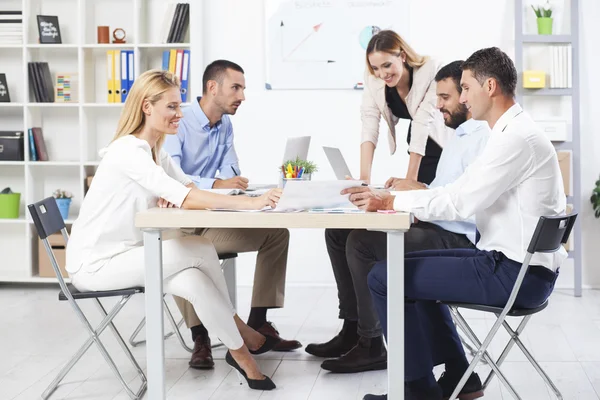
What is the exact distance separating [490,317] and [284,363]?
1.42 meters

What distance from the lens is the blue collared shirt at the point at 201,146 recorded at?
4.04 m

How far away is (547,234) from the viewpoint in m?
2.56

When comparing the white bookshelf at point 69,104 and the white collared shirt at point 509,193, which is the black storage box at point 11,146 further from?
the white collared shirt at point 509,193

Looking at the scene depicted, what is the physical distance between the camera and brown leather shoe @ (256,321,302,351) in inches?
151

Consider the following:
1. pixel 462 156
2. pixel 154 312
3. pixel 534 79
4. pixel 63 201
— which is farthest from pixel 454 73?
pixel 63 201

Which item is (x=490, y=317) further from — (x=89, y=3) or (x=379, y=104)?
(x=89, y=3)

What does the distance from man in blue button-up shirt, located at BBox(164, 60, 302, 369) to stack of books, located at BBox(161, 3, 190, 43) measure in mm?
1217

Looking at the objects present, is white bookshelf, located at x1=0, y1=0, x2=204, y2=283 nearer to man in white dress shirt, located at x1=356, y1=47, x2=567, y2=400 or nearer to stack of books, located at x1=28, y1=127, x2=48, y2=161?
stack of books, located at x1=28, y1=127, x2=48, y2=161

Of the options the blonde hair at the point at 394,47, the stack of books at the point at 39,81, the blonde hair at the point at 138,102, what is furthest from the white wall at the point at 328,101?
the blonde hair at the point at 138,102

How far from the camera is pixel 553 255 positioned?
108 inches

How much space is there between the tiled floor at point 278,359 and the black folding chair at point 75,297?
9 centimetres

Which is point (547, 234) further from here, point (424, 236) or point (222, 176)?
point (222, 176)

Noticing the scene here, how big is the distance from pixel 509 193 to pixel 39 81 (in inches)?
139

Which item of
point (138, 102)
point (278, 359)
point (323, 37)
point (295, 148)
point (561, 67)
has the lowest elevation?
point (278, 359)
